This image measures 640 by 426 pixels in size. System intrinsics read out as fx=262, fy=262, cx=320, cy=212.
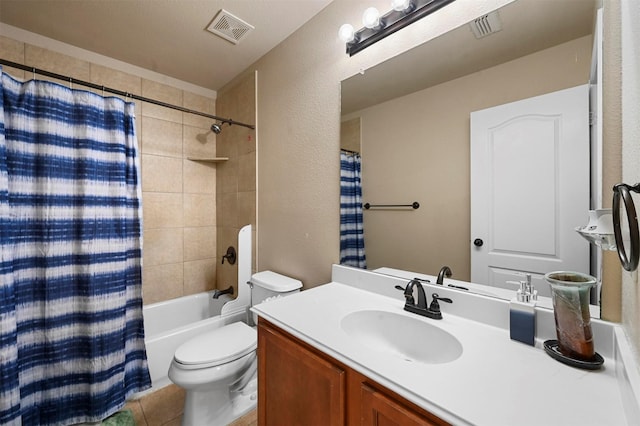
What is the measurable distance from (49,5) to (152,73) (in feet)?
2.39

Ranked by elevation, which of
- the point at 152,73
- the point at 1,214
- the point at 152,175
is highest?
the point at 152,73

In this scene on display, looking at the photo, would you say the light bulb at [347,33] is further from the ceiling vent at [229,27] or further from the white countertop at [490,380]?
the white countertop at [490,380]

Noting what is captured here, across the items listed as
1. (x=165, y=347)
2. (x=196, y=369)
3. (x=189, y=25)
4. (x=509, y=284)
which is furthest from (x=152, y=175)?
(x=509, y=284)

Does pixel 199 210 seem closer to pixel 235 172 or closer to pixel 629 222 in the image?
pixel 235 172

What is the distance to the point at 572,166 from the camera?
798 millimetres

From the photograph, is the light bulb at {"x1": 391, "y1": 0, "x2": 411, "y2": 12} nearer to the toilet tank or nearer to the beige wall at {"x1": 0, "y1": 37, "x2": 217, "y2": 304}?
the toilet tank

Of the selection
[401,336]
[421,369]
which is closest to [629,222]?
[421,369]

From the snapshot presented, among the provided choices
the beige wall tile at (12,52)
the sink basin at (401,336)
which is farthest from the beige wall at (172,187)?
the sink basin at (401,336)

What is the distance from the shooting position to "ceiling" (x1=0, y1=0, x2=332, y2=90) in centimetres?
148

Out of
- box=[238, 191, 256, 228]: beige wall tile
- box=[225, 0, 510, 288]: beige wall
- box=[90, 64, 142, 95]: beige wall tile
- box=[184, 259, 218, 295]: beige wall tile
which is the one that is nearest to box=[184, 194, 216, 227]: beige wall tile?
box=[184, 259, 218, 295]: beige wall tile

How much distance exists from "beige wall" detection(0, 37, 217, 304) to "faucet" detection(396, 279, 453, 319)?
205cm

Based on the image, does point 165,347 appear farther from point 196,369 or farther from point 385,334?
point 385,334

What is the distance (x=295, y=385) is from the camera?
88cm

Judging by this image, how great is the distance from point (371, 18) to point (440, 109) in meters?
0.54
